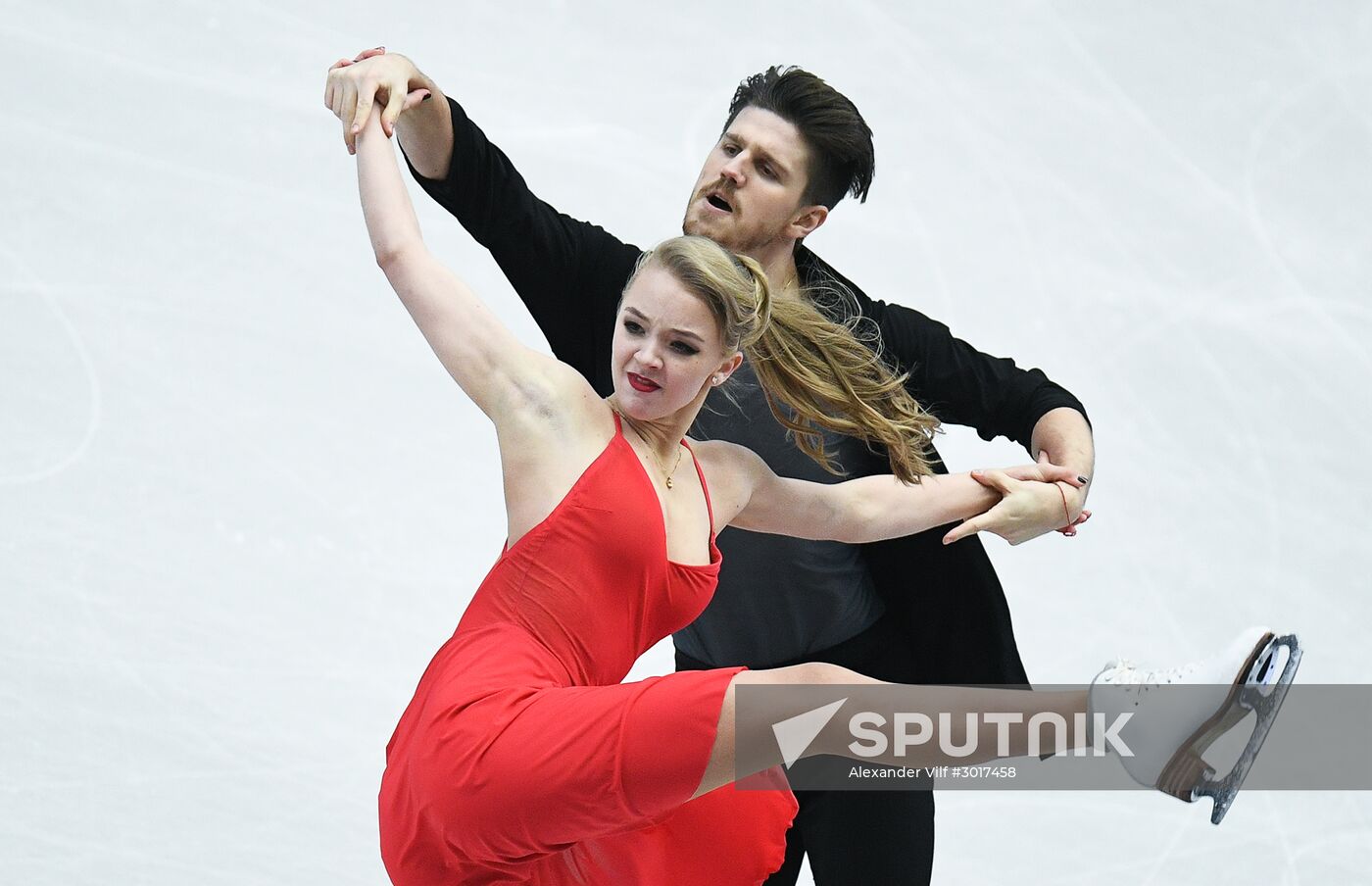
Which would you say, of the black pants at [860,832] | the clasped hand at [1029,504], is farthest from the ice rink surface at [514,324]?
the clasped hand at [1029,504]

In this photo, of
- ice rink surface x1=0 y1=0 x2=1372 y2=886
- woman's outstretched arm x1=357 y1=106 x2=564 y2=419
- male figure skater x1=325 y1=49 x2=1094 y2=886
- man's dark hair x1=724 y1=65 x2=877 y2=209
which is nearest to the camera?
woman's outstretched arm x1=357 y1=106 x2=564 y2=419

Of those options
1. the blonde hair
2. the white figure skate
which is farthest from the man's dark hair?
the white figure skate

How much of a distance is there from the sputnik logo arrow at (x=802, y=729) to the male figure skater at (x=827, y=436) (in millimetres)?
1024

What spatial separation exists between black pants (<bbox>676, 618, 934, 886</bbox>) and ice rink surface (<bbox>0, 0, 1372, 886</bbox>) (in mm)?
842

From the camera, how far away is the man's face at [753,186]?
11.0 ft

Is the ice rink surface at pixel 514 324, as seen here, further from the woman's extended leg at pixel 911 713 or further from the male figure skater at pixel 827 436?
the woman's extended leg at pixel 911 713

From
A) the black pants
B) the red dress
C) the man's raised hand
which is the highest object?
the man's raised hand

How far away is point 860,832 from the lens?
334 centimetres

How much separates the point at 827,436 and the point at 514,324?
2.17 m

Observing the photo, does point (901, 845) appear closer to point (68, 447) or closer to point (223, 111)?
point (68, 447)

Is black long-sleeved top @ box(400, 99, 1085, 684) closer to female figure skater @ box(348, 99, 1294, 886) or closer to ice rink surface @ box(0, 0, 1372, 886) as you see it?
female figure skater @ box(348, 99, 1294, 886)

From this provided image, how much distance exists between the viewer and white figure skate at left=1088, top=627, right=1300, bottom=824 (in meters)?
2.41

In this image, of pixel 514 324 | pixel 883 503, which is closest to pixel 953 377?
pixel 883 503

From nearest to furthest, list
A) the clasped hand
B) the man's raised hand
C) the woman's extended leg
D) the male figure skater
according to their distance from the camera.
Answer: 1. the woman's extended leg
2. the man's raised hand
3. the clasped hand
4. the male figure skater
